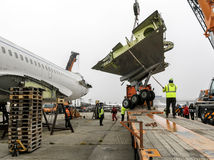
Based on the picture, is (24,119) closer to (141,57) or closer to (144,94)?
(144,94)

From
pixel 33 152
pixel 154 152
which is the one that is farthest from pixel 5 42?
pixel 154 152

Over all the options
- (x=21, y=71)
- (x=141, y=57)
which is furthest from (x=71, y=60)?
(x=21, y=71)

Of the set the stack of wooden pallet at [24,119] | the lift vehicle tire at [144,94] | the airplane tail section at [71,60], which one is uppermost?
the airplane tail section at [71,60]

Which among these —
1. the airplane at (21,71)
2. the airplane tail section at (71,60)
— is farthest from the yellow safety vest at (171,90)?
the airplane tail section at (71,60)

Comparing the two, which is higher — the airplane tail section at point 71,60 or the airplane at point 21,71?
the airplane tail section at point 71,60

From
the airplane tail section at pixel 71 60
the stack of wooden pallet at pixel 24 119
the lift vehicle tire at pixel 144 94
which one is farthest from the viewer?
the airplane tail section at pixel 71 60

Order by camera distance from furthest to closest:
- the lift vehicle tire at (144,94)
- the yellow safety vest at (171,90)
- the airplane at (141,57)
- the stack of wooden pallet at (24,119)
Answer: the lift vehicle tire at (144,94)
the airplane at (141,57)
the yellow safety vest at (171,90)
the stack of wooden pallet at (24,119)

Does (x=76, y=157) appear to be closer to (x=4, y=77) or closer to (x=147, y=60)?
(x=4, y=77)

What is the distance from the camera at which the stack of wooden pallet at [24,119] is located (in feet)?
18.2

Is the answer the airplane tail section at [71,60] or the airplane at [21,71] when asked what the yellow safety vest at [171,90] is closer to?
the airplane at [21,71]

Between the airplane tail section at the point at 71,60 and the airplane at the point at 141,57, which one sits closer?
the airplane at the point at 141,57

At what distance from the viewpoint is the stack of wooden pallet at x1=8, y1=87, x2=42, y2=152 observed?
18.2 ft

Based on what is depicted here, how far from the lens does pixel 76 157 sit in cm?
498

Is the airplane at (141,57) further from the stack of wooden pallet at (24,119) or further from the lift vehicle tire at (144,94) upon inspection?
the stack of wooden pallet at (24,119)
